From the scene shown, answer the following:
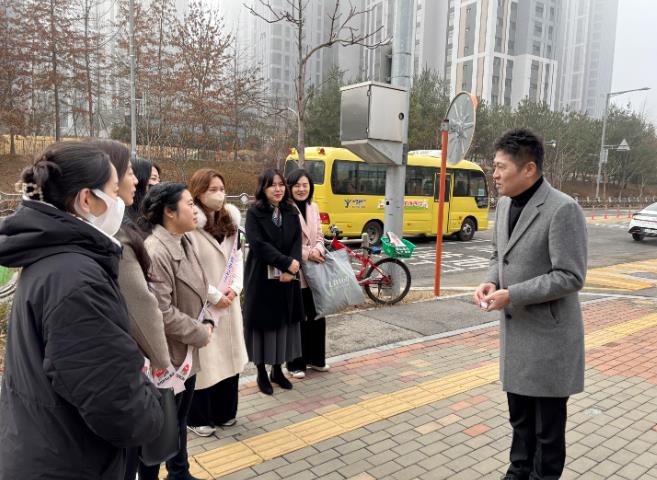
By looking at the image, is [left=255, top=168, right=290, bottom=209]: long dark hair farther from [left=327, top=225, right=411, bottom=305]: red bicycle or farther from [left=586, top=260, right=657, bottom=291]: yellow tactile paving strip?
[left=586, top=260, right=657, bottom=291]: yellow tactile paving strip

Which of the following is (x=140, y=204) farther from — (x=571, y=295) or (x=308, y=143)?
(x=308, y=143)

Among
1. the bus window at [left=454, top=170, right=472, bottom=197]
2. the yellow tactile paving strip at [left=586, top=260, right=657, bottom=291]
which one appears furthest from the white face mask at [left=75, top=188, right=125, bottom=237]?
the bus window at [left=454, top=170, right=472, bottom=197]

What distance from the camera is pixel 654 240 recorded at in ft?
59.0

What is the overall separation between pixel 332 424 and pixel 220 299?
128cm

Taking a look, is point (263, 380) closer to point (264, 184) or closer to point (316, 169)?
point (264, 184)

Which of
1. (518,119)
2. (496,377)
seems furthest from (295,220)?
(518,119)

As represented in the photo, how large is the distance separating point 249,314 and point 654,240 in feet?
60.2

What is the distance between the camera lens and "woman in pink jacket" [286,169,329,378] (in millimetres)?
4465

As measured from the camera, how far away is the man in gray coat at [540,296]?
244cm

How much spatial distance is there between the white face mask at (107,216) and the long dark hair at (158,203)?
0.87 m

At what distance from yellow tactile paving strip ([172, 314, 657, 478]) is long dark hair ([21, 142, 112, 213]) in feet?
6.71

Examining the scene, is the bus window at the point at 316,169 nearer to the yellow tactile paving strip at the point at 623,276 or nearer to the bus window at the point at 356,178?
the bus window at the point at 356,178

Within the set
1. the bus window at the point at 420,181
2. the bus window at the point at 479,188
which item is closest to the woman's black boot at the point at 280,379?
the bus window at the point at 420,181

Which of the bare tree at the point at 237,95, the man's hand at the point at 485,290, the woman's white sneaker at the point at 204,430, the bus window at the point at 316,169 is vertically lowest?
the woman's white sneaker at the point at 204,430
